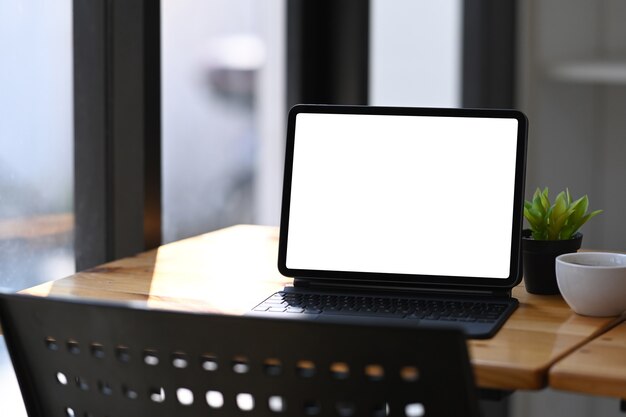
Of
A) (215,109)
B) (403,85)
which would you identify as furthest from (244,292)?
(403,85)

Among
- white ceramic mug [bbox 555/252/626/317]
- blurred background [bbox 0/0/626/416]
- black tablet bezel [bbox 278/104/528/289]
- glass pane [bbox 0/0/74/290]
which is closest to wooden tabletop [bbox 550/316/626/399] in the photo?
white ceramic mug [bbox 555/252/626/317]

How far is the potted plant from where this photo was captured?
1.38 m

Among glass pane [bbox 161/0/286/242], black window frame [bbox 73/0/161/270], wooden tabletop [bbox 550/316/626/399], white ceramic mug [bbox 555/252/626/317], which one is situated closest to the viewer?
wooden tabletop [bbox 550/316/626/399]

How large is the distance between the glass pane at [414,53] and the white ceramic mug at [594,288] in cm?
159

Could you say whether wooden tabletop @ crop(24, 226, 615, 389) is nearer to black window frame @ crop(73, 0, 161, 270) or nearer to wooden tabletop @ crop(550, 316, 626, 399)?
wooden tabletop @ crop(550, 316, 626, 399)

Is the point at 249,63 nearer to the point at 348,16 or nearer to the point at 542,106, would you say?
the point at 348,16

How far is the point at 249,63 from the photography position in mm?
2607

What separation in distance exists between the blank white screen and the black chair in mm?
555

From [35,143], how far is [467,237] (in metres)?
0.82

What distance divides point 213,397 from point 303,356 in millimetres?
123

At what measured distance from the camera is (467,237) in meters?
1.37

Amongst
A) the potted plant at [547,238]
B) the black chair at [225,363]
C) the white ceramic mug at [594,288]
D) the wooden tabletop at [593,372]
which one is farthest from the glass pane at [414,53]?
the black chair at [225,363]

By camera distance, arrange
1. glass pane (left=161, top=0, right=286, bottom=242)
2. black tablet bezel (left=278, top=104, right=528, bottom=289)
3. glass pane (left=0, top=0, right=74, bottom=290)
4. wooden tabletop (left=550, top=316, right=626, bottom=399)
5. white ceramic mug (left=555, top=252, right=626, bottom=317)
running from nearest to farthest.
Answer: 1. wooden tabletop (left=550, top=316, right=626, bottom=399)
2. white ceramic mug (left=555, top=252, right=626, bottom=317)
3. black tablet bezel (left=278, top=104, right=528, bottom=289)
4. glass pane (left=0, top=0, right=74, bottom=290)
5. glass pane (left=161, top=0, right=286, bottom=242)

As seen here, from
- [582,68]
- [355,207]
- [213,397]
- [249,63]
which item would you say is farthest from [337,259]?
[582,68]
